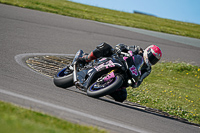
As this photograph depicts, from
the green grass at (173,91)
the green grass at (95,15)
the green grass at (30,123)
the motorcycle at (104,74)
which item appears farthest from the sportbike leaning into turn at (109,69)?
the green grass at (95,15)

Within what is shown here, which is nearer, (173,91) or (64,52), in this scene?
(173,91)

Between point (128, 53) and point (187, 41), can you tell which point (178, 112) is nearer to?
point (128, 53)

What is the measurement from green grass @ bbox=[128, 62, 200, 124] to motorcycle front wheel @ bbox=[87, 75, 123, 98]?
1.87 metres

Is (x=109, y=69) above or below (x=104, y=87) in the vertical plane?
above

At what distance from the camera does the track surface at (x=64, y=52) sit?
4.85 metres

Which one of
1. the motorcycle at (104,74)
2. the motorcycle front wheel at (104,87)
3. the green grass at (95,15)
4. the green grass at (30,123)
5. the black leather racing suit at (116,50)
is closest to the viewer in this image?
the green grass at (30,123)

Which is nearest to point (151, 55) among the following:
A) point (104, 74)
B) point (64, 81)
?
point (104, 74)

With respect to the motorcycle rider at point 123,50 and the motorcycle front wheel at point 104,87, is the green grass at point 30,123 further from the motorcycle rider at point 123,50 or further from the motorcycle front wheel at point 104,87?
the motorcycle rider at point 123,50

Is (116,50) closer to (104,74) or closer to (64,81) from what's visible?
(104,74)

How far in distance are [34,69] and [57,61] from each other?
4.80 feet

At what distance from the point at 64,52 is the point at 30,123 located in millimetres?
7418

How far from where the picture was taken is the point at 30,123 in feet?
11.2

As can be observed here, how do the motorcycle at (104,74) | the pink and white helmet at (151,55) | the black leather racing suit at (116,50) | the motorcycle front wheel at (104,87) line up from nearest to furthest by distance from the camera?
the motorcycle front wheel at (104,87)
the motorcycle at (104,74)
the black leather racing suit at (116,50)
the pink and white helmet at (151,55)

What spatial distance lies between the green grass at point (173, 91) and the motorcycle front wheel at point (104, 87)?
73.5 inches
